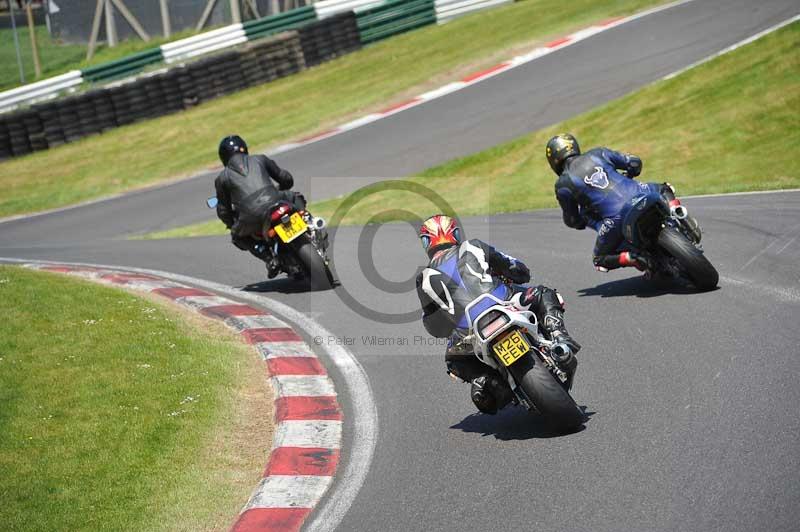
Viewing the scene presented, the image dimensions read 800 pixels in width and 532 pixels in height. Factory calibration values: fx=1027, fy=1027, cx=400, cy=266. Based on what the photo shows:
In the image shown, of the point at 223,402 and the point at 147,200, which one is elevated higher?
the point at 223,402

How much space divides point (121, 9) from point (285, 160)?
51.4 feet

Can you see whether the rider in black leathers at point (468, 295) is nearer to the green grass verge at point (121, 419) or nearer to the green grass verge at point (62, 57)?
the green grass verge at point (121, 419)

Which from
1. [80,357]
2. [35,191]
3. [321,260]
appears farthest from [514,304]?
[35,191]

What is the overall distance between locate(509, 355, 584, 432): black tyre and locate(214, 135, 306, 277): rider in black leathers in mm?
6027

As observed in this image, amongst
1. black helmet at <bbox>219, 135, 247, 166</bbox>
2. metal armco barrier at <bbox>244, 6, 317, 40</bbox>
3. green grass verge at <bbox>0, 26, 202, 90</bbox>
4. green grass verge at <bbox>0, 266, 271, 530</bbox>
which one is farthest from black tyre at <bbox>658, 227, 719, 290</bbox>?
green grass verge at <bbox>0, 26, 202, 90</bbox>

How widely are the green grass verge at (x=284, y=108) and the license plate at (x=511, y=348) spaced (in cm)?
1926

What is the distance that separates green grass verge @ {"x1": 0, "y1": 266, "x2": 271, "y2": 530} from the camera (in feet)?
19.2

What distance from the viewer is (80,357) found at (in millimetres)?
8781

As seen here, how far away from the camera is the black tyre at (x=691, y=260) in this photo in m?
8.73

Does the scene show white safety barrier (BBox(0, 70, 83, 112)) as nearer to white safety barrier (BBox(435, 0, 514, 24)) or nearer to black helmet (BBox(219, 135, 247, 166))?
white safety barrier (BBox(435, 0, 514, 24))

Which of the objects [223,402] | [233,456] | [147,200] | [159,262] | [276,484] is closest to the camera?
[276,484]

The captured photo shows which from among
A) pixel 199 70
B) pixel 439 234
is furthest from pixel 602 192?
pixel 199 70

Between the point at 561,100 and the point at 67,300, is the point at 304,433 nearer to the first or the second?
the point at 67,300

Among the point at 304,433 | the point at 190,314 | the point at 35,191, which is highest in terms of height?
the point at 304,433
